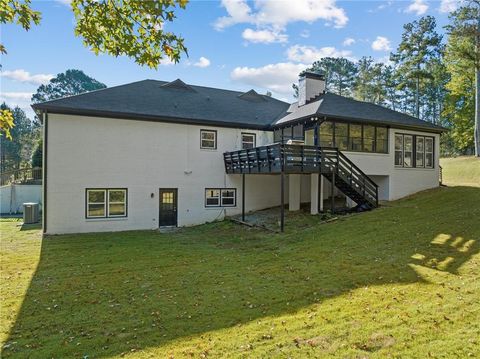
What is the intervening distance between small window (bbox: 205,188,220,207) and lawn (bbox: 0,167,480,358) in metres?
4.86

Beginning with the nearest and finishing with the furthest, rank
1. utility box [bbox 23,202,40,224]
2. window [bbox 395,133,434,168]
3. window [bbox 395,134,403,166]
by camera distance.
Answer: utility box [bbox 23,202,40,224]
window [bbox 395,134,403,166]
window [bbox 395,133,434,168]

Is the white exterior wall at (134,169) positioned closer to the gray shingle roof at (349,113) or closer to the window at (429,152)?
the gray shingle roof at (349,113)

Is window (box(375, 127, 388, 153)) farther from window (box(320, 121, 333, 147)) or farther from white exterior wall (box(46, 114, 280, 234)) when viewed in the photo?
white exterior wall (box(46, 114, 280, 234))

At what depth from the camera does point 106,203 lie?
15.0 m

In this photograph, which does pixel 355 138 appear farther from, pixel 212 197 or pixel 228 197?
pixel 212 197

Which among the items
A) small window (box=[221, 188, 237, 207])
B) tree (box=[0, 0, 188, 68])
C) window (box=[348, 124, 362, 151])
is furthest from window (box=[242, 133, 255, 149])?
tree (box=[0, 0, 188, 68])

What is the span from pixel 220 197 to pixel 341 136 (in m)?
7.20

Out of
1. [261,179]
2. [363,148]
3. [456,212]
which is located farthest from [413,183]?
[261,179]

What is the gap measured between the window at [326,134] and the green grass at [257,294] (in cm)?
470

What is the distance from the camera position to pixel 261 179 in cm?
1859

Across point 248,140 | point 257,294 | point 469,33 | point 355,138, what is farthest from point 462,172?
point 257,294

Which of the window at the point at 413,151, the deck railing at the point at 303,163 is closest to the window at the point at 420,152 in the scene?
the window at the point at 413,151

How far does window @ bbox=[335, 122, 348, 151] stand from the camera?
1595cm

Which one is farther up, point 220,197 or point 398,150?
point 398,150
